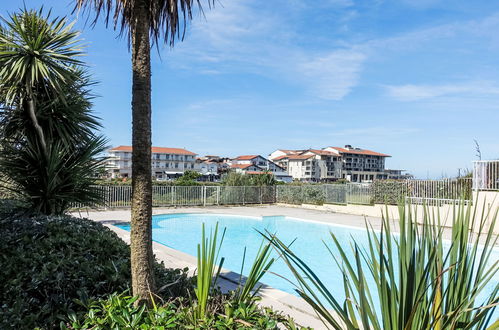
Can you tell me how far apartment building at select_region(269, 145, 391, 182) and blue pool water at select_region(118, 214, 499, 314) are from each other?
2994 inches

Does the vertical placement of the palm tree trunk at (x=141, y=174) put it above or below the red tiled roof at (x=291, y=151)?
below

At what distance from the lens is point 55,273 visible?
10.3 ft

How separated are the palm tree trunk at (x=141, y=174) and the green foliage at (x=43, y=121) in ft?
12.4

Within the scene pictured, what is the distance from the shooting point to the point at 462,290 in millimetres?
1475

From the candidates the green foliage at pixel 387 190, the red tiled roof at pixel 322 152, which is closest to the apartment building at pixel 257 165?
the red tiled roof at pixel 322 152

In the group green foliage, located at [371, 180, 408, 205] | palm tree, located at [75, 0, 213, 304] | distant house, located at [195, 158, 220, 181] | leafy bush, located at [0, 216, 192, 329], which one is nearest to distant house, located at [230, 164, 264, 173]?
distant house, located at [195, 158, 220, 181]

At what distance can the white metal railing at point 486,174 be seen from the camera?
11758mm

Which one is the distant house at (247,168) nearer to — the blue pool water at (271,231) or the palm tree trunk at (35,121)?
the blue pool water at (271,231)

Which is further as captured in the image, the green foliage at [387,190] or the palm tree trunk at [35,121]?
the green foliage at [387,190]

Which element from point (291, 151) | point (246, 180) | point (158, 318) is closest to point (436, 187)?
point (246, 180)

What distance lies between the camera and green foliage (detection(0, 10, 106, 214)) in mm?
5906

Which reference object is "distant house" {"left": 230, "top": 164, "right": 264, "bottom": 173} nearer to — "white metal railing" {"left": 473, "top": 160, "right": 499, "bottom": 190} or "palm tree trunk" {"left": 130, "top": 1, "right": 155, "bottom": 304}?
"white metal railing" {"left": 473, "top": 160, "right": 499, "bottom": 190}

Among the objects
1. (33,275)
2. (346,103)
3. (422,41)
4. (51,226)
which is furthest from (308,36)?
(346,103)

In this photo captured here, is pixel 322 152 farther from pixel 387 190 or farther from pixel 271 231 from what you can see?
pixel 271 231
